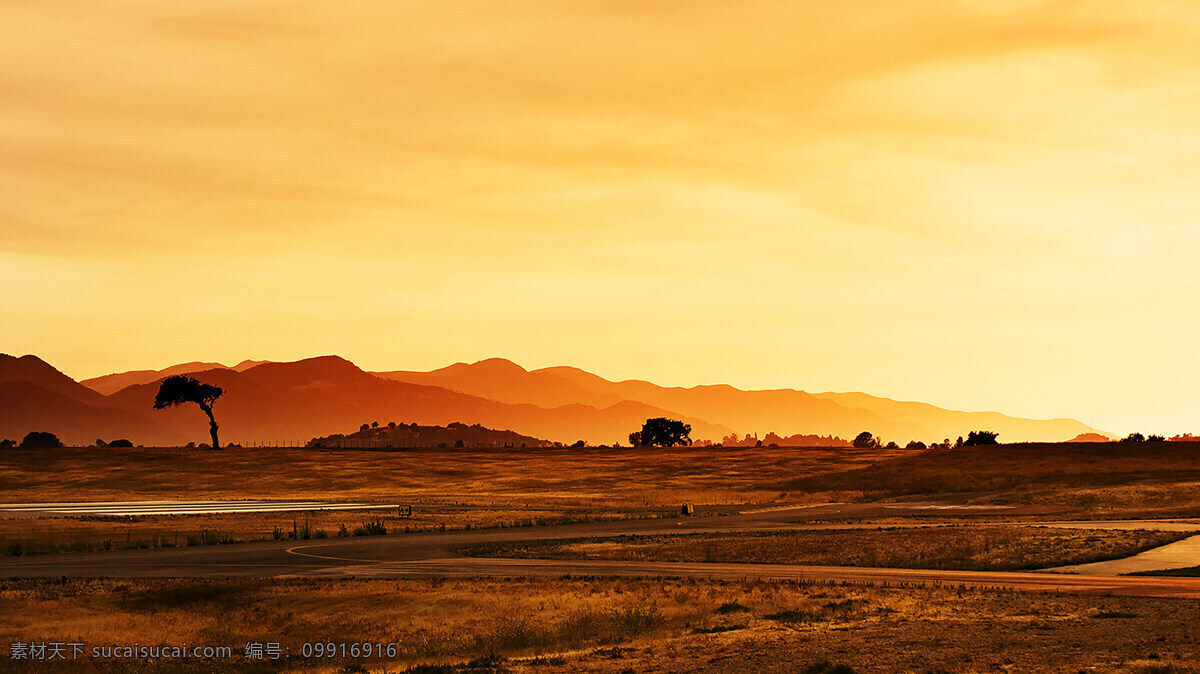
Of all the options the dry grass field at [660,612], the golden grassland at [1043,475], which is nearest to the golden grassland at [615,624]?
the dry grass field at [660,612]

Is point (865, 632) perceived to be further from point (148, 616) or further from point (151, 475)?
point (151, 475)

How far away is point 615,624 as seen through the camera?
38031 millimetres

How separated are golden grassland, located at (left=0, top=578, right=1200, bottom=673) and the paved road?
3.06 meters

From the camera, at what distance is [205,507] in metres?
99.8

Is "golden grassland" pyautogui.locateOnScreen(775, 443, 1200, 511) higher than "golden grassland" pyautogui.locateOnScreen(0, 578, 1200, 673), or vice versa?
"golden grassland" pyautogui.locateOnScreen(775, 443, 1200, 511)

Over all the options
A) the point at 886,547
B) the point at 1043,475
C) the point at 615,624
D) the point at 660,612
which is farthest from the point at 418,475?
the point at 615,624

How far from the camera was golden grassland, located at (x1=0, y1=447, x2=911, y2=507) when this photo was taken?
120m

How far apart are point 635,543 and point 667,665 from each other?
34.3 metres

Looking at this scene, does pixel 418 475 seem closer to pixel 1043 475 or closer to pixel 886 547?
pixel 1043 475

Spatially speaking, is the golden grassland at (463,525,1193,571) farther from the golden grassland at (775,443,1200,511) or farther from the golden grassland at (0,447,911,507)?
the golden grassland at (0,447,911,507)

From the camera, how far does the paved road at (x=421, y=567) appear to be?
43.6 m

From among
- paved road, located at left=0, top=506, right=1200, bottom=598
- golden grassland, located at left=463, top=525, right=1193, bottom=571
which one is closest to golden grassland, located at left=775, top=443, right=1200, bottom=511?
paved road, located at left=0, top=506, right=1200, bottom=598

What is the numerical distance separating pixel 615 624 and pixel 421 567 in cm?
1750

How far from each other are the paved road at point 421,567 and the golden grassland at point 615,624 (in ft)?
10.0
